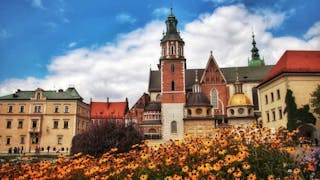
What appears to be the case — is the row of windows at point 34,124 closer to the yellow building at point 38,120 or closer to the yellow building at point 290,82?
the yellow building at point 38,120

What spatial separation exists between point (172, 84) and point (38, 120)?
28.3 meters

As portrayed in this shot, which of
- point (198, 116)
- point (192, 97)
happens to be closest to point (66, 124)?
point (192, 97)

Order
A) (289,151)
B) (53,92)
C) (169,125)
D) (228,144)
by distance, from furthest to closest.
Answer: (53,92) → (169,125) → (228,144) → (289,151)

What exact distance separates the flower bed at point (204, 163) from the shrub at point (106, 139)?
35.4 ft

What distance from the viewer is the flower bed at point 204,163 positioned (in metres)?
6.05

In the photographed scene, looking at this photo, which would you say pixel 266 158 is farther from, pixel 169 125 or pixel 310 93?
pixel 169 125

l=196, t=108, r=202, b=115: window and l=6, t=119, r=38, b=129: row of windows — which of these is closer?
l=196, t=108, r=202, b=115: window

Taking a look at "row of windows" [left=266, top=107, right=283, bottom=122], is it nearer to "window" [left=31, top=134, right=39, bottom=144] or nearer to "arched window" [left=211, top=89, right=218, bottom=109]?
"arched window" [left=211, top=89, right=218, bottom=109]

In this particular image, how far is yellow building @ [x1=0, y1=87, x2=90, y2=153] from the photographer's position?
59.4m

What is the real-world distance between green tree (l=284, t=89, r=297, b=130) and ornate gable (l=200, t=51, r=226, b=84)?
24.8 m

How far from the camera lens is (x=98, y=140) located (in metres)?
18.8

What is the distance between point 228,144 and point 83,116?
64.0 metres

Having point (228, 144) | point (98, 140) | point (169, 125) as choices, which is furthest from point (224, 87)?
point (228, 144)

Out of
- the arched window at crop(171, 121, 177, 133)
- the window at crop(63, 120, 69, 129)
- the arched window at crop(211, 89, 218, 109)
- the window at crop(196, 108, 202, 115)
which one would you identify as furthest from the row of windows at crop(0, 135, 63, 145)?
the arched window at crop(211, 89, 218, 109)
